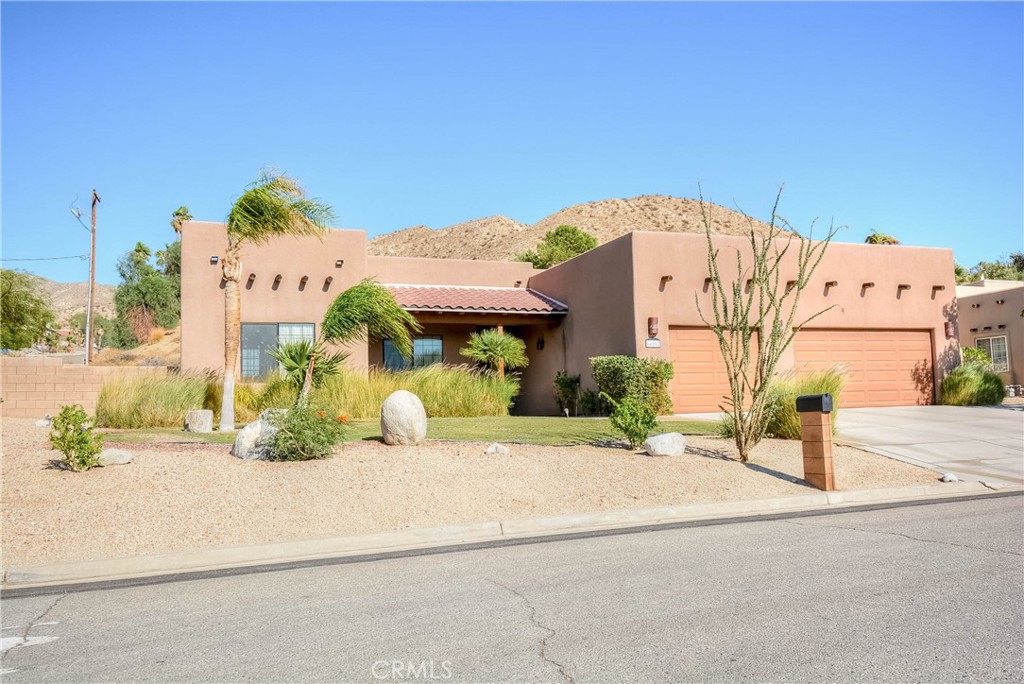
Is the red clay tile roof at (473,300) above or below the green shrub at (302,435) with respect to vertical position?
above

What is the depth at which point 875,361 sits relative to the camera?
20.8 meters

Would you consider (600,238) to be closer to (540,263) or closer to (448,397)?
(540,263)

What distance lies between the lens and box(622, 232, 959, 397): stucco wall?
18984 mm

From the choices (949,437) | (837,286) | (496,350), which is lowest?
(949,437)

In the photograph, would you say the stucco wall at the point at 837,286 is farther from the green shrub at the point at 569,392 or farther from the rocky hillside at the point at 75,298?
the rocky hillside at the point at 75,298

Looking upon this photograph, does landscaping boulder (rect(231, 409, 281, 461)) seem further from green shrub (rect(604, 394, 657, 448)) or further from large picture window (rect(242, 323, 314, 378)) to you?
large picture window (rect(242, 323, 314, 378))

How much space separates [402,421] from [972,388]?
1655cm

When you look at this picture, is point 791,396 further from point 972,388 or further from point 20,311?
point 20,311

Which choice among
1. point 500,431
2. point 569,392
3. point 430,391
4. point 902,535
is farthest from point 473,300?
point 902,535

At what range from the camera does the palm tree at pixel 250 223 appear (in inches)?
539

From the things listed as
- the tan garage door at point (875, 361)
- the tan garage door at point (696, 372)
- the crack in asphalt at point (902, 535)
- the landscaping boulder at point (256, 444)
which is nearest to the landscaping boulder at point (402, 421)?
the landscaping boulder at point (256, 444)

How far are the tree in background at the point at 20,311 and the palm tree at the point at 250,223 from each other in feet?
63.3

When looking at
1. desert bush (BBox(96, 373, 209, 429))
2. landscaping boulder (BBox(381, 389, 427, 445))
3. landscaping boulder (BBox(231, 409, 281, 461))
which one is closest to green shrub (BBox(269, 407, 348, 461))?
landscaping boulder (BBox(231, 409, 281, 461))

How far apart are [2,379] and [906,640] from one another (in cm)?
1798
